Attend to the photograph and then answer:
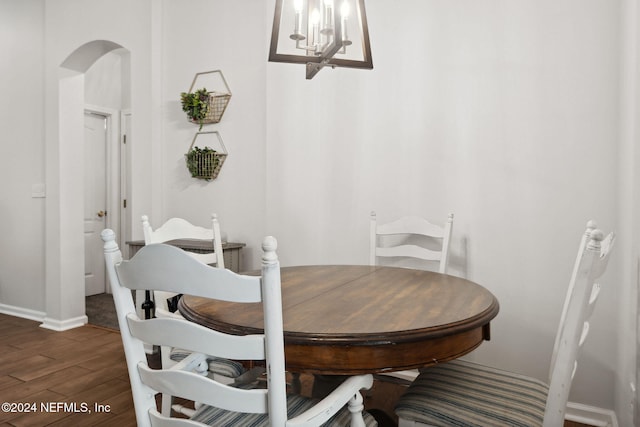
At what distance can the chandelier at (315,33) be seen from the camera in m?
1.63

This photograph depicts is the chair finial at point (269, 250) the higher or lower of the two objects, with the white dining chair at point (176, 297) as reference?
higher

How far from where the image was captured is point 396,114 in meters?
2.58

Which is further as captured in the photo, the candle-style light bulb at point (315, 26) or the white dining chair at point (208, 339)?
the candle-style light bulb at point (315, 26)

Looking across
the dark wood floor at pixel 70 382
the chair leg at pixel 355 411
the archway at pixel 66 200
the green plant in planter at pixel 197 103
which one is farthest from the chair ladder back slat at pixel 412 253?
the archway at pixel 66 200

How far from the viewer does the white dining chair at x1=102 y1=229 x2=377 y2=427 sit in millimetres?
835

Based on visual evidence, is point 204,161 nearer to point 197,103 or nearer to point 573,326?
point 197,103

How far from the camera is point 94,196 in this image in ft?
15.9

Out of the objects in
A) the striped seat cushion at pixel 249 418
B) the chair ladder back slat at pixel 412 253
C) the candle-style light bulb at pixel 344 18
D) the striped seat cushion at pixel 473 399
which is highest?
the candle-style light bulb at pixel 344 18

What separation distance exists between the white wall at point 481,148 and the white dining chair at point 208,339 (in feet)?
4.90

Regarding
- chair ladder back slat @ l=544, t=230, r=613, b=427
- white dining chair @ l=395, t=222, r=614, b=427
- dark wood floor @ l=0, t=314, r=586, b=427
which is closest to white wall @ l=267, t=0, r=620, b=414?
dark wood floor @ l=0, t=314, r=586, b=427

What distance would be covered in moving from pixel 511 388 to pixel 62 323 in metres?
3.62

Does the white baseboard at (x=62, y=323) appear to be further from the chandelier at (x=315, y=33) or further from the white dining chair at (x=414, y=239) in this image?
the chandelier at (x=315, y=33)

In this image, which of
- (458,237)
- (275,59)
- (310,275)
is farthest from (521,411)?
(275,59)

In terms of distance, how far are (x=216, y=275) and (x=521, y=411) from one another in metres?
0.97
